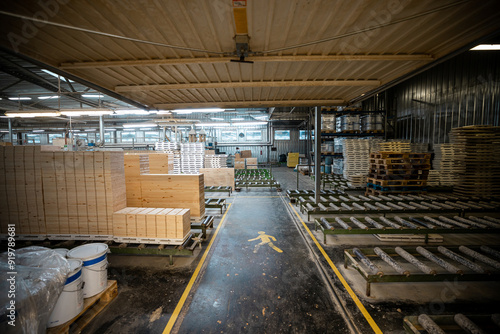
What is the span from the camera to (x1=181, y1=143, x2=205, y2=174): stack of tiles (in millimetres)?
13039

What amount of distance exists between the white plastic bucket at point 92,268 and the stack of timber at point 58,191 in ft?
5.00

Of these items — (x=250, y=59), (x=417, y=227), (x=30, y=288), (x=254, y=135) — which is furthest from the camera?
(x=254, y=135)

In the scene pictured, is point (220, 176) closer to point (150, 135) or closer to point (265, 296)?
point (265, 296)

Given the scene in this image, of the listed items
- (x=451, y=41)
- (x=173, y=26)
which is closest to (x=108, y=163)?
(x=173, y=26)

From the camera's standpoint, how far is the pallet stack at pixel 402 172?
29.9 ft

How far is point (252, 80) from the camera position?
4891 mm

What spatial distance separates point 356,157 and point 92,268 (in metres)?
13.2

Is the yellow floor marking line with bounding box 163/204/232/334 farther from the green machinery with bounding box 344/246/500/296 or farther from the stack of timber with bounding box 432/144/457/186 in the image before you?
the stack of timber with bounding box 432/144/457/186

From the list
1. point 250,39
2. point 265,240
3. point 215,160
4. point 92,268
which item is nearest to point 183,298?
point 92,268

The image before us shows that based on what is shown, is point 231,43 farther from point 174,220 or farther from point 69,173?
point 69,173

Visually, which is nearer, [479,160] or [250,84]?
[250,84]

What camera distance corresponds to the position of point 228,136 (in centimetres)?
3064

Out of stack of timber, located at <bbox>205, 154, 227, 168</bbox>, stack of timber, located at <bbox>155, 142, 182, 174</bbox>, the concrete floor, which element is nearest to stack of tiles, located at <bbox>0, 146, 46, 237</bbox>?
the concrete floor

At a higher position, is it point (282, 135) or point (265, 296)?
point (282, 135)
